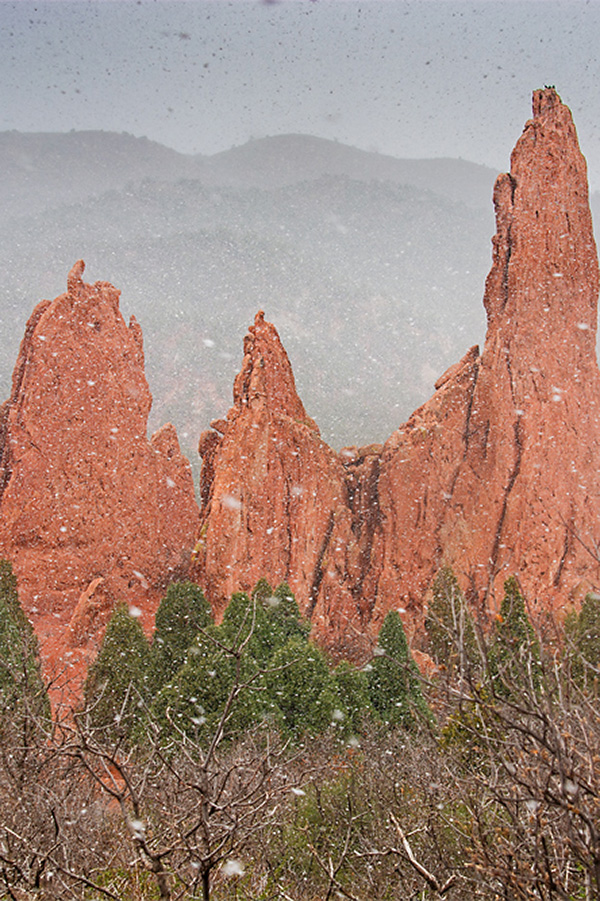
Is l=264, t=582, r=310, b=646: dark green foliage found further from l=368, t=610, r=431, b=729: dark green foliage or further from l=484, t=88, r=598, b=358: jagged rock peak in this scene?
l=484, t=88, r=598, b=358: jagged rock peak

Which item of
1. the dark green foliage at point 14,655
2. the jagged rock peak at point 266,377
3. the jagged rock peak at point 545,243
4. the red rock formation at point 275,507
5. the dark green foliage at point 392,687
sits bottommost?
the dark green foliage at point 392,687

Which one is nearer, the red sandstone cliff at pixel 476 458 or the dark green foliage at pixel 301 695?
the dark green foliage at pixel 301 695

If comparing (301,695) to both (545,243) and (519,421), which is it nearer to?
(519,421)

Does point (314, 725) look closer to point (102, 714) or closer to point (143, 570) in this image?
point (102, 714)

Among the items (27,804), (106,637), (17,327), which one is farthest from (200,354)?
(27,804)

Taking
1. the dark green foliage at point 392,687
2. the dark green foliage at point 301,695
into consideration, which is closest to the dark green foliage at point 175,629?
the dark green foliage at point 301,695

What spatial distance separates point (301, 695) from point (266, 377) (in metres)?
12.3

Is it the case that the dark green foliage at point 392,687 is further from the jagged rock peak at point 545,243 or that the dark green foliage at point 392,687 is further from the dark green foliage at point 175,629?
the jagged rock peak at point 545,243

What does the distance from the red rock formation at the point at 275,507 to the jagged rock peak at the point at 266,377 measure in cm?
4

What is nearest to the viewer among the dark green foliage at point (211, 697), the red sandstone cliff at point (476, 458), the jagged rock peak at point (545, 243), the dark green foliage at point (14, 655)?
the dark green foliage at point (14, 655)

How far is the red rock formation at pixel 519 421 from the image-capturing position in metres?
21.0

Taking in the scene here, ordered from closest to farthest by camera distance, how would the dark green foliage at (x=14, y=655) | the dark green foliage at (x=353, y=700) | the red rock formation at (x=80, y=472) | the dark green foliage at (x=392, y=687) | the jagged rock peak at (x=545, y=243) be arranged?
1. the dark green foliage at (x=14, y=655)
2. the dark green foliage at (x=353, y=700)
3. the dark green foliage at (x=392, y=687)
4. the red rock formation at (x=80, y=472)
5. the jagged rock peak at (x=545, y=243)

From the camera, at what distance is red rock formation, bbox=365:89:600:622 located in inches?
825

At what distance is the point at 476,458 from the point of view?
21.9m
